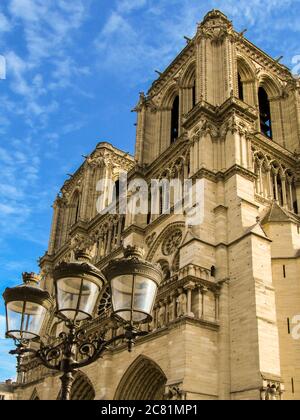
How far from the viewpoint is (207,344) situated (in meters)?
16.2

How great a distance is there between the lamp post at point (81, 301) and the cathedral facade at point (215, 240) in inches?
Answer: 341

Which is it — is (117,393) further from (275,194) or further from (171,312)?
(275,194)

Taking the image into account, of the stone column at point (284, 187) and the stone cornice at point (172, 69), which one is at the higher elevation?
the stone cornice at point (172, 69)

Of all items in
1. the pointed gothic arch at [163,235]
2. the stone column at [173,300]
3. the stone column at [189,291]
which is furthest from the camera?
the pointed gothic arch at [163,235]

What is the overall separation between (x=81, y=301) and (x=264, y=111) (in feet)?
79.9

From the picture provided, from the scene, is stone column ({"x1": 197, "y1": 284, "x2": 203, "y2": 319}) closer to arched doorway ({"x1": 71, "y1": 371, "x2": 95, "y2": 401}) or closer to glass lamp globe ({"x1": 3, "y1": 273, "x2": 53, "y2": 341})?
arched doorway ({"x1": 71, "y1": 371, "x2": 95, "y2": 401})

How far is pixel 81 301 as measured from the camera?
22.2 feet

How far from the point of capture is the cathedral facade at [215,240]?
15797 mm

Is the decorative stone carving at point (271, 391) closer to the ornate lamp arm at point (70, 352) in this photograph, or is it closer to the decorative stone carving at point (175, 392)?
the decorative stone carving at point (175, 392)

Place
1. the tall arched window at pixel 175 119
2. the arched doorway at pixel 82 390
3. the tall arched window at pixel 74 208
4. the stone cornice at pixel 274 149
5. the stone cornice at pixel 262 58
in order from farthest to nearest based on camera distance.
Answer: the tall arched window at pixel 74 208
the tall arched window at pixel 175 119
the stone cornice at pixel 262 58
the stone cornice at pixel 274 149
the arched doorway at pixel 82 390

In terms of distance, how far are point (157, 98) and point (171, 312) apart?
16.6 m

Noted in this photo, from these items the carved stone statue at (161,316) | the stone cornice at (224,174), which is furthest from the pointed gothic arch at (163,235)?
the carved stone statue at (161,316)

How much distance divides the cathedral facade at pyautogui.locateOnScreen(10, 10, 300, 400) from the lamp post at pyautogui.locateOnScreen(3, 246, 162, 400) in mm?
8664
